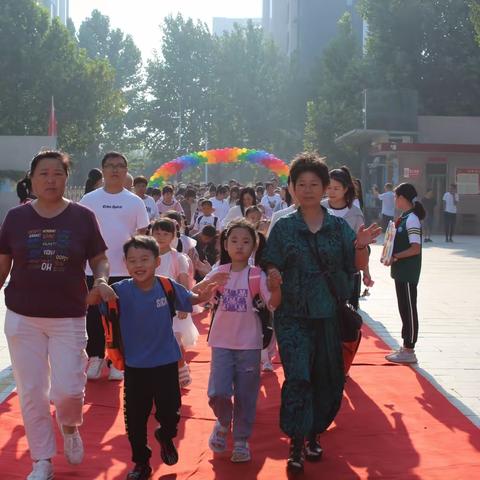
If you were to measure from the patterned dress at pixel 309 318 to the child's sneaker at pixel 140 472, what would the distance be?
770 mm

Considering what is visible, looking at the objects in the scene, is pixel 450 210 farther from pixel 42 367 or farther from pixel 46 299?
pixel 46 299

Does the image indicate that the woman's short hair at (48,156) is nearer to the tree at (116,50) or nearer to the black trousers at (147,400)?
the black trousers at (147,400)

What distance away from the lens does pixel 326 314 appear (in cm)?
521

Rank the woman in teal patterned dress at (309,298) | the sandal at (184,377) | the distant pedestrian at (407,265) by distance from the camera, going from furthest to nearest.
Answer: the distant pedestrian at (407,265) < the sandal at (184,377) < the woman in teal patterned dress at (309,298)

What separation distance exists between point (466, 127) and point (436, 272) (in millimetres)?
23611

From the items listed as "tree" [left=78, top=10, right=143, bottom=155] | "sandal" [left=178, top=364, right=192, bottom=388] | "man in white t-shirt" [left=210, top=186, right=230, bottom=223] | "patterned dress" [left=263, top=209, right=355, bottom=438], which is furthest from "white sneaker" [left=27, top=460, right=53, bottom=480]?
"tree" [left=78, top=10, right=143, bottom=155]

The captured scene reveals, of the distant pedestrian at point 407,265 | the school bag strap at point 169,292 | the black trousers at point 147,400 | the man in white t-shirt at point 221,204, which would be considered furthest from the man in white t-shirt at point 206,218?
the black trousers at point 147,400

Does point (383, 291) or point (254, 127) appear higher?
point (254, 127)

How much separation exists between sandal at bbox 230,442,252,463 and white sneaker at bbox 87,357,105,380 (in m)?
2.61

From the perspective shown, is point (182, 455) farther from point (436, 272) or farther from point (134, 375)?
point (436, 272)

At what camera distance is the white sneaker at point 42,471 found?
4836 mm

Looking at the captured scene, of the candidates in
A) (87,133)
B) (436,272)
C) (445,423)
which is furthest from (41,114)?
(445,423)

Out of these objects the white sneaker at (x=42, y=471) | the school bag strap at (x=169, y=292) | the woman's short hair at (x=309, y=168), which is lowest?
the white sneaker at (x=42, y=471)

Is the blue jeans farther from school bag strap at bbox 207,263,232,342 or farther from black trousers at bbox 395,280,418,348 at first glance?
black trousers at bbox 395,280,418,348
